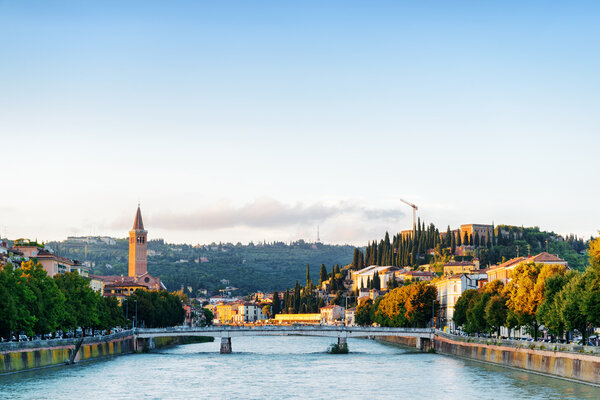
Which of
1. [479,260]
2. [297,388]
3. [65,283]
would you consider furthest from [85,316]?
[479,260]

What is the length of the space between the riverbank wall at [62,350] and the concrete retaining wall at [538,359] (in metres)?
36.5

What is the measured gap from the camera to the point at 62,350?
7669cm

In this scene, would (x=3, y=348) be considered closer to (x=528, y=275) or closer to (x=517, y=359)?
(x=517, y=359)

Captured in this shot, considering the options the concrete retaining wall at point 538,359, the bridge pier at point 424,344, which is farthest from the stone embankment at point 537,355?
the bridge pier at point 424,344

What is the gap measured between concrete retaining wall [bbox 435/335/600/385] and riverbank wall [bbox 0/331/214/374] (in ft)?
120

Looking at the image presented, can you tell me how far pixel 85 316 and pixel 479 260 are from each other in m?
121

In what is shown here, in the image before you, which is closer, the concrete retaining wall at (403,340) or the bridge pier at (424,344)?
the bridge pier at (424,344)

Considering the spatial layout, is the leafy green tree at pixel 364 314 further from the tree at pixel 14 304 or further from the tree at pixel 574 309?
the tree at pixel 574 309

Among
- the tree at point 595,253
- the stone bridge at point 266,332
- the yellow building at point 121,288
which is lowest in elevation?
the stone bridge at point 266,332

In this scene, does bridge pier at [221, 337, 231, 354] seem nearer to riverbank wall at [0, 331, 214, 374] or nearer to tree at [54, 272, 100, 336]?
riverbank wall at [0, 331, 214, 374]

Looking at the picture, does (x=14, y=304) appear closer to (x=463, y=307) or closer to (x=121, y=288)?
(x=463, y=307)

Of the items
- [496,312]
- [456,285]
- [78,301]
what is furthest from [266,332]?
[456,285]

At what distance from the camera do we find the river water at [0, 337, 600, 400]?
5741 centimetres

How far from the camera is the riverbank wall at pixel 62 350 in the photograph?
64.8 meters
